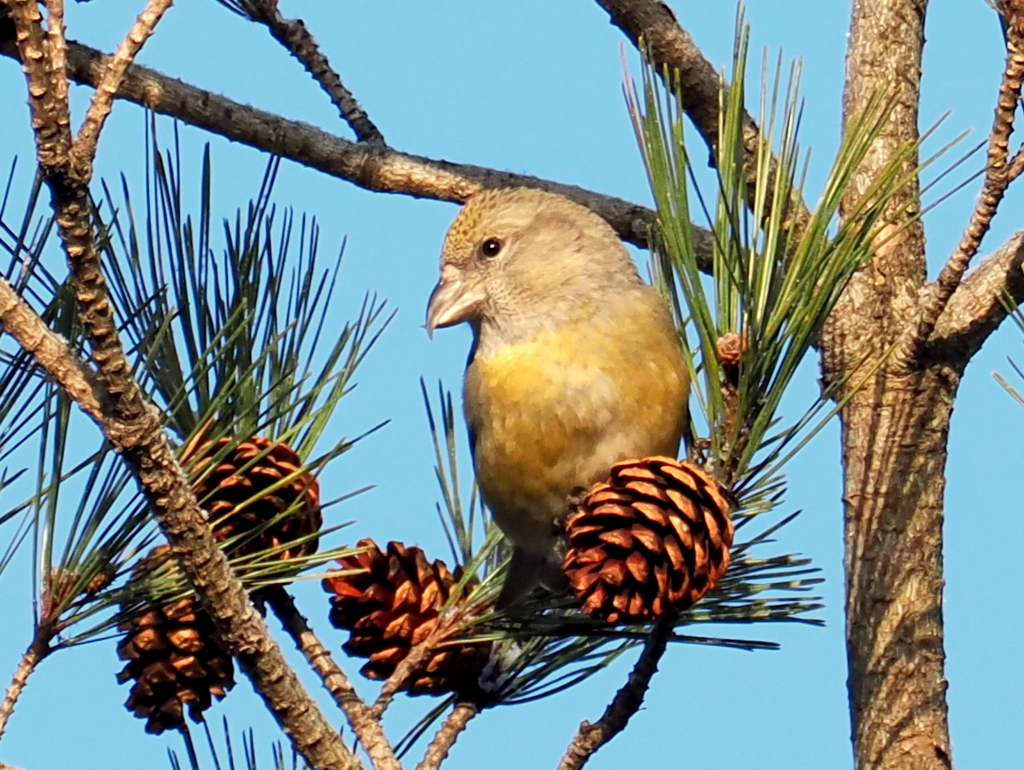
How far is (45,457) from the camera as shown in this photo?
72.0 inches

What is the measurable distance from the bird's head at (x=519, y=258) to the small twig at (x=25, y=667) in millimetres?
1208

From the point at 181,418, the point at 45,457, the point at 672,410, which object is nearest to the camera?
the point at 45,457

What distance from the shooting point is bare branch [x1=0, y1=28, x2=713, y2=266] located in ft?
8.20

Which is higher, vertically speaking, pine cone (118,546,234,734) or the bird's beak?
the bird's beak

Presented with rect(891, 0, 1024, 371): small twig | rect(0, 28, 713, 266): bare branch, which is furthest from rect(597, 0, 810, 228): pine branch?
rect(891, 0, 1024, 371): small twig

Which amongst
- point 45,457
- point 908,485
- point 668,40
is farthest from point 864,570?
point 45,457

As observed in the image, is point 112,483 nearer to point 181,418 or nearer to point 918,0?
point 181,418

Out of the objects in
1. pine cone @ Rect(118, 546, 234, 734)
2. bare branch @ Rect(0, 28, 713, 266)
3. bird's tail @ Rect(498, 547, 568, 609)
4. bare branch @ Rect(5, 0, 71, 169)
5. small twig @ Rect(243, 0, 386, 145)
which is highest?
small twig @ Rect(243, 0, 386, 145)

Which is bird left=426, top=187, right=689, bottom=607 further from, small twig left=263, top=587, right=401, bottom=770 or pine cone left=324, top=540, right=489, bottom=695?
small twig left=263, top=587, right=401, bottom=770

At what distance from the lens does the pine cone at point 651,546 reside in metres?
1.85

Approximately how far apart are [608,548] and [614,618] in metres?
0.09

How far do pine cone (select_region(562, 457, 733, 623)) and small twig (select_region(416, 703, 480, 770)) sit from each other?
40 centimetres

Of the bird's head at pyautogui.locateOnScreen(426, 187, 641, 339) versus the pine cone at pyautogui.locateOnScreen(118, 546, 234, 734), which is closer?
the pine cone at pyautogui.locateOnScreen(118, 546, 234, 734)

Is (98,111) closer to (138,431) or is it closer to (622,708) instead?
(138,431)
